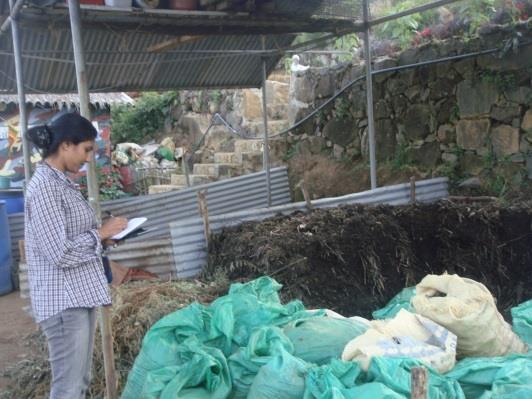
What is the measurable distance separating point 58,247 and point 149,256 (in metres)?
2.63

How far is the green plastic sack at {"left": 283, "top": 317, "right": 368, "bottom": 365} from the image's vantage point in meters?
3.25

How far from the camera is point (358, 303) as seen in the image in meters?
5.41

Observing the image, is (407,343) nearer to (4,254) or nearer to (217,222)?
(217,222)

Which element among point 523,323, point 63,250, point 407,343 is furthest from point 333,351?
point 63,250

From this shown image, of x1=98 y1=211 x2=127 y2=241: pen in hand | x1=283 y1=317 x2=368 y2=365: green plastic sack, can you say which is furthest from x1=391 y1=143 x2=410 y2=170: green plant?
x1=98 y1=211 x2=127 y2=241: pen in hand

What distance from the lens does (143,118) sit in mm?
18453

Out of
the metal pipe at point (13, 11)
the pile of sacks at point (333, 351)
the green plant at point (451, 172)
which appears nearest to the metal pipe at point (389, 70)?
the green plant at point (451, 172)

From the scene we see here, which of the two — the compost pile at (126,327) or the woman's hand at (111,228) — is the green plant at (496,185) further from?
the woman's hand at (111,228)

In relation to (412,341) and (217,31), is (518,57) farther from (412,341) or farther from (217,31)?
(412,341)

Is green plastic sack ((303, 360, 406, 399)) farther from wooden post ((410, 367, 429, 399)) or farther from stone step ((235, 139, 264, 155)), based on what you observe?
stone step ((235, 139, 264, 155))

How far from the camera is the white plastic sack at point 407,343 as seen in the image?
9.55ft

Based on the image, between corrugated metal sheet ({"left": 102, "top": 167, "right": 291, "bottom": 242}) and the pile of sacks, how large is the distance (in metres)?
3.94

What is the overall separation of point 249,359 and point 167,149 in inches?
550

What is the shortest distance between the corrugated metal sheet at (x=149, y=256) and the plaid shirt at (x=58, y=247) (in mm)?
2309
